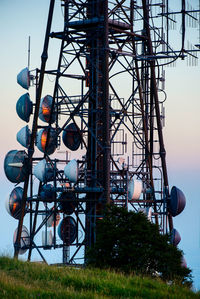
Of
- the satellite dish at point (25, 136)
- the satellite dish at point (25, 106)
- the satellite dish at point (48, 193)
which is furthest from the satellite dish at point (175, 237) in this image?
the satellite dish at point (25, 106)

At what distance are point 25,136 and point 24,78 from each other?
4.12 metres

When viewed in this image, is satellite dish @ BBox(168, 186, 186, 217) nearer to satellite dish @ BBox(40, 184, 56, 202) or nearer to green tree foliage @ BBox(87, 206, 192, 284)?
satellite dish @ BBox(40, 184, 56, 202)

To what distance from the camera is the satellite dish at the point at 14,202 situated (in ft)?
143

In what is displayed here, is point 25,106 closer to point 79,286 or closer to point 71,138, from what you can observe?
point 71,138

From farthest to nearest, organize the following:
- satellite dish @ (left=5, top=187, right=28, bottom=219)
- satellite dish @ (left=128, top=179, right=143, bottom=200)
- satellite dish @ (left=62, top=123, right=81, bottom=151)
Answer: satellite dish @ (left=62, top=123, right=81, bottom=151), satellite dish @ (left=5, top=187, right=28, bottom=219), satellite dish @ (left=128, top=179, right=143, bottom=200)

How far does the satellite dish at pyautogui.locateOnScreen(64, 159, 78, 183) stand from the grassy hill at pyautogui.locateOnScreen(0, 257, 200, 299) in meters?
14.2

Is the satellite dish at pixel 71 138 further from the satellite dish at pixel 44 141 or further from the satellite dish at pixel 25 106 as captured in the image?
the satellite dish at pixel 25 106

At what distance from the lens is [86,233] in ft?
138

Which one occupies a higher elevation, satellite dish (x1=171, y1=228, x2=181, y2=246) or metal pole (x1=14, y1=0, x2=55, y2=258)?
metal pole (x1=14, y1=0, x2=55, y2=258)

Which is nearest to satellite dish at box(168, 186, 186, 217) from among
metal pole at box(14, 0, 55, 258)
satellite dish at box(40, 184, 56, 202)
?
satellite dish at box(40, 184, 56, 202)

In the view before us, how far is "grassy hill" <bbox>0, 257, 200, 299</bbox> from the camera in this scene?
20219mm

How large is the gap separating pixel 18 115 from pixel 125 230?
17.0m

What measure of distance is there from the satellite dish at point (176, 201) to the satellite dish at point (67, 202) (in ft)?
22.0

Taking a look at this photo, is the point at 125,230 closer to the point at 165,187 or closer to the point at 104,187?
the point at 104,187
